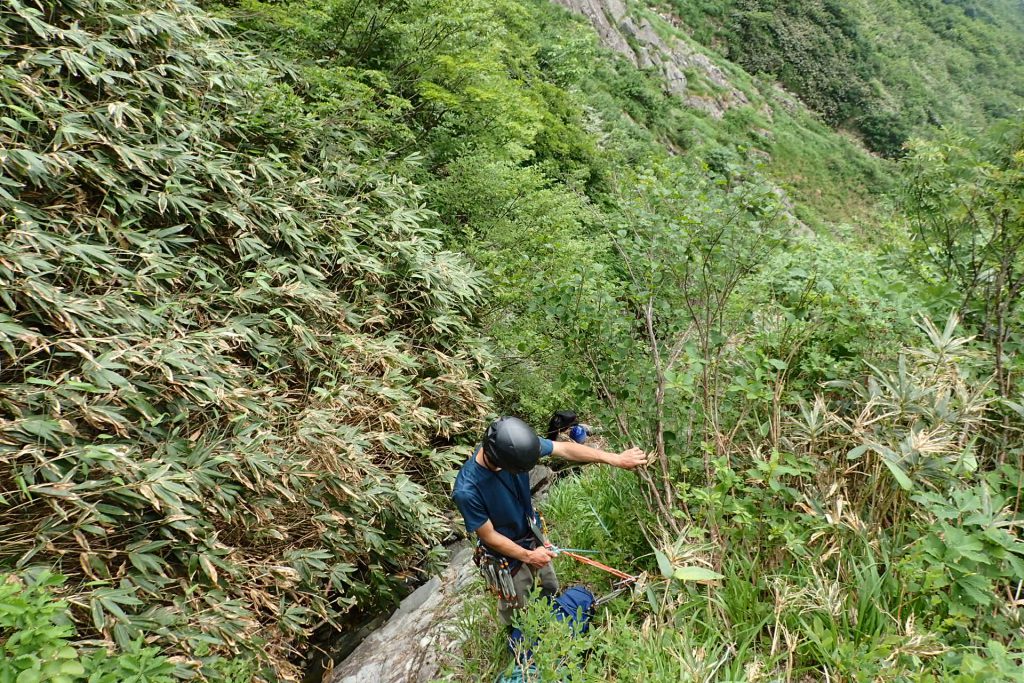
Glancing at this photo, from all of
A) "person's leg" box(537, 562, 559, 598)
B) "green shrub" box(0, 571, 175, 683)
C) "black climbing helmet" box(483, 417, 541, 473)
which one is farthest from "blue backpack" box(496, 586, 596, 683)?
"green shrub" box(0, 571, 175, 683)

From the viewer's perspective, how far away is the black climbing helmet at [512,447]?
8.73ft

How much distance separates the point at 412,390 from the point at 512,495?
204 cm

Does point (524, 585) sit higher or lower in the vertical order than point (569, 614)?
lower

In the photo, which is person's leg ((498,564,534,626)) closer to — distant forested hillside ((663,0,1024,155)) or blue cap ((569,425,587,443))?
blue cap ((569,425,587,443))

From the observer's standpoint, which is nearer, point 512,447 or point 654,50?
point 512,447

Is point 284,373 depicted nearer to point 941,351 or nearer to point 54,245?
Result: point 54,245

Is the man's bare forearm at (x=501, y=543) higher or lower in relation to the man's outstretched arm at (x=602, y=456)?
lower

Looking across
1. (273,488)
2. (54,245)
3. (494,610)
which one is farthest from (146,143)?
(494,610)

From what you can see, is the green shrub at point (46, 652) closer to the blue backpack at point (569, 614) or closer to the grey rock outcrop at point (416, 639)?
the grey rock outcrop at point (416, 639)

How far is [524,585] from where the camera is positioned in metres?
2.94

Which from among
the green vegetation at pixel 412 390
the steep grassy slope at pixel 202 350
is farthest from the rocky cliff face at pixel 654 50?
the green vegetation at pixel 412 390

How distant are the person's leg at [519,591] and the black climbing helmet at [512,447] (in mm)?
641

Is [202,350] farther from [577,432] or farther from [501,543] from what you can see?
[577,432]

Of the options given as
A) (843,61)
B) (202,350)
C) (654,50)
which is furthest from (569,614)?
(843,61)
